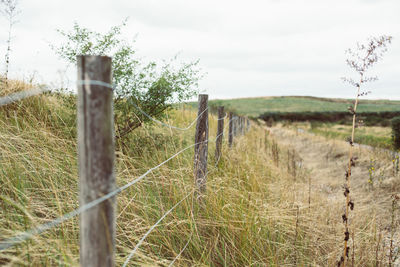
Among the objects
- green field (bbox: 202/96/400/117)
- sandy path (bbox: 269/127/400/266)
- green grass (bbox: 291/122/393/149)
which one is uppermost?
green field (bbox: 202/96/400/117)

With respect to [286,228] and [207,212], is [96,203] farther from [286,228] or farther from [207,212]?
[286,228]

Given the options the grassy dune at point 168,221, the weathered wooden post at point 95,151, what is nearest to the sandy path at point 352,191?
the grassy dune at point 168,221

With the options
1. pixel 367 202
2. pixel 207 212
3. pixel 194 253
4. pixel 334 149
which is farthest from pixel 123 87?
pixel 334 149

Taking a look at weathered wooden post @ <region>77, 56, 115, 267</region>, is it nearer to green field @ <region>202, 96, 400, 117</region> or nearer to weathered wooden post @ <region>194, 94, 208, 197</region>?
weathered wooden post @ <region>194, 94, 208, 197</region>

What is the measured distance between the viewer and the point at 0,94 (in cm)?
511

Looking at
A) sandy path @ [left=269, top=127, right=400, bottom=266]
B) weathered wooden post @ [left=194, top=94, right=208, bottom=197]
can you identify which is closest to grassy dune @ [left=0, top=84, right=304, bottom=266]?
weathered wooden post @ [left=194, top=94, right=208, bottom=197]

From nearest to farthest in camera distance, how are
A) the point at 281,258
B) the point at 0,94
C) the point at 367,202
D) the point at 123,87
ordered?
the point at 281,258 < the point at 123,87 < the point at 0,94 < the point at 367,202

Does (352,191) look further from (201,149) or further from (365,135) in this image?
(365,135)

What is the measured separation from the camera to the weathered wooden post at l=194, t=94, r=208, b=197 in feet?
11.1

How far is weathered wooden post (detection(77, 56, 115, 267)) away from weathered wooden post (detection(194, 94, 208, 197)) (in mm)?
2151

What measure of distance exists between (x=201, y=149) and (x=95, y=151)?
2.37 metres

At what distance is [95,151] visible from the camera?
3.69ft

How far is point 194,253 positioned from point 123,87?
9.56 ft

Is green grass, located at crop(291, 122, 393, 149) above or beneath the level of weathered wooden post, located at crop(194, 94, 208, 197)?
beneath
